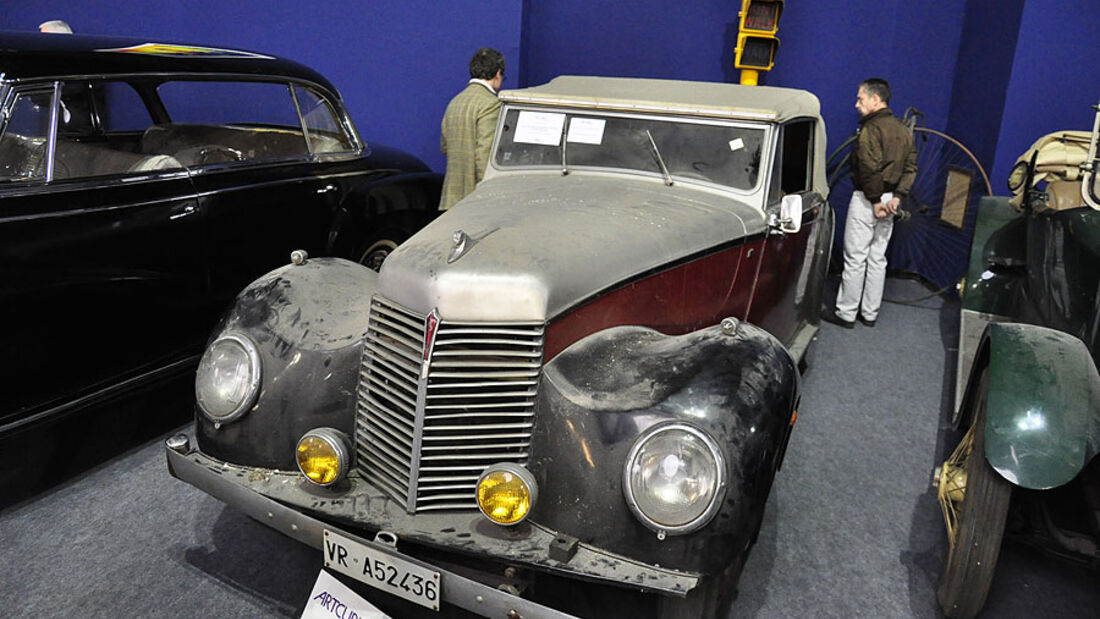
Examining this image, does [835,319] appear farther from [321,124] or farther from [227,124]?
[227,124]

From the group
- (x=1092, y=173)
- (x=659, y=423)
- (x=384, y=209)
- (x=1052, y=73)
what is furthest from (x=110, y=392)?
(x=1052, y=73)

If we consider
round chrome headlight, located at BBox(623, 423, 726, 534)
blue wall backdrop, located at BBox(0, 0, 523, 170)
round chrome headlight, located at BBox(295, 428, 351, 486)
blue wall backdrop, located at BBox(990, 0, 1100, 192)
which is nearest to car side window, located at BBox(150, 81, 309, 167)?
round chrome headlight, located at BBox(295, 428, 351, 486)

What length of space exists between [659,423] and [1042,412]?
4.03 feet

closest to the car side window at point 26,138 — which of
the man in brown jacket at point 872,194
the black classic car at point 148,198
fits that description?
the black classic car at point 148,198

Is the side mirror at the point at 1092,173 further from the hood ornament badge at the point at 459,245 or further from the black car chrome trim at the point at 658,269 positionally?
the hood ornament badge at the point at 459,245

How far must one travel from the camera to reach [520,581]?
6.64 ft

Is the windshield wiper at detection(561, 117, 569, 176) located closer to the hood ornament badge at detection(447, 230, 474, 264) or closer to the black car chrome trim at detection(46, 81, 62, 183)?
the hood ornament badge at detection(447, 230, 474, 264)

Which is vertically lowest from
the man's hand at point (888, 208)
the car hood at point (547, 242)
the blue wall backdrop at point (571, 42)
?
the man's hand at point (888, 208)

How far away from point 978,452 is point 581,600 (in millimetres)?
1329

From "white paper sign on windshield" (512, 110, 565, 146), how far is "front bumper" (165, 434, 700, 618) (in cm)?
183

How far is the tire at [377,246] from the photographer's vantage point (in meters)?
4.44

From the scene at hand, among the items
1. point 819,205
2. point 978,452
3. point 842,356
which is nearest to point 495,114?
point 819,205

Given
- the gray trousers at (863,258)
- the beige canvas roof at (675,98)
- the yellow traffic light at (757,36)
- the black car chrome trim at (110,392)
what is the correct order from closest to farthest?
Result: the black car chrome trim at (110,392)
the beige canvas roof at (675,98)
the gray trousers at (863,258)
the yellow traffic light at (757,36)

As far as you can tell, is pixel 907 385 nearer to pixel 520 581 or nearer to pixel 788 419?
pixel 788 419
